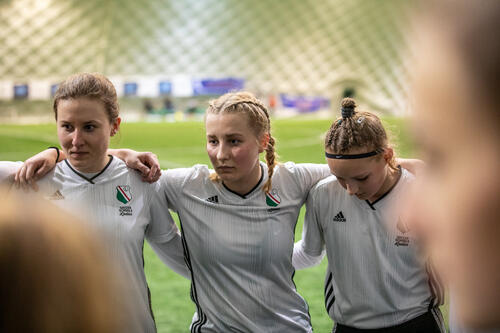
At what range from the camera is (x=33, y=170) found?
2426 mm

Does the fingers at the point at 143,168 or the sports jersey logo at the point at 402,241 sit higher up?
the fingers at the point at 143,168

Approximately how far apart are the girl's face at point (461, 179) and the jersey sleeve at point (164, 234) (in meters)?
2.11

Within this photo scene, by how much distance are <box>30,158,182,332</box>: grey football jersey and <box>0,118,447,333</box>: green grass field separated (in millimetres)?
465

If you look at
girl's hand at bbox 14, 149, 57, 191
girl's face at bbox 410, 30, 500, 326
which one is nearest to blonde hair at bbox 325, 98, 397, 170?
girl's hand at bbox 14, 149, 57, 191

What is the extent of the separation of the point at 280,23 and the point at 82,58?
928cm

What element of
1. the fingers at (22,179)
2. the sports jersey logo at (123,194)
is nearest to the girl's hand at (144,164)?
the sports jersey logo at (123,194)

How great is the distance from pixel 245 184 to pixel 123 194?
1.89 feet

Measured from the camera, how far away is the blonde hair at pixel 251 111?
2455mm

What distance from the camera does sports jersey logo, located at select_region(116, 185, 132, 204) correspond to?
97.9 inches

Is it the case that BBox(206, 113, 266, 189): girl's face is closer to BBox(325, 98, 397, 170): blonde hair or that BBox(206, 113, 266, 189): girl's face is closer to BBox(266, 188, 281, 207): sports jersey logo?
BBox(266, 188, 281, 207): sports jersey logo

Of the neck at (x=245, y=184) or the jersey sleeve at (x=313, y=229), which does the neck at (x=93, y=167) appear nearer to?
the neck at (x=245, y=184)

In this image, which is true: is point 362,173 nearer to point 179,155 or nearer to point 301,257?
point 301,257

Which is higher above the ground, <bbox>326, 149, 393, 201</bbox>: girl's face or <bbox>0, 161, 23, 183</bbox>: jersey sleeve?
<bbox>0, 161, 23, 183</bbox>: jersey sleeve

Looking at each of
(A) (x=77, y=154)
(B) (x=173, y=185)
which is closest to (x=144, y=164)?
(B) (x=173, y=185)
